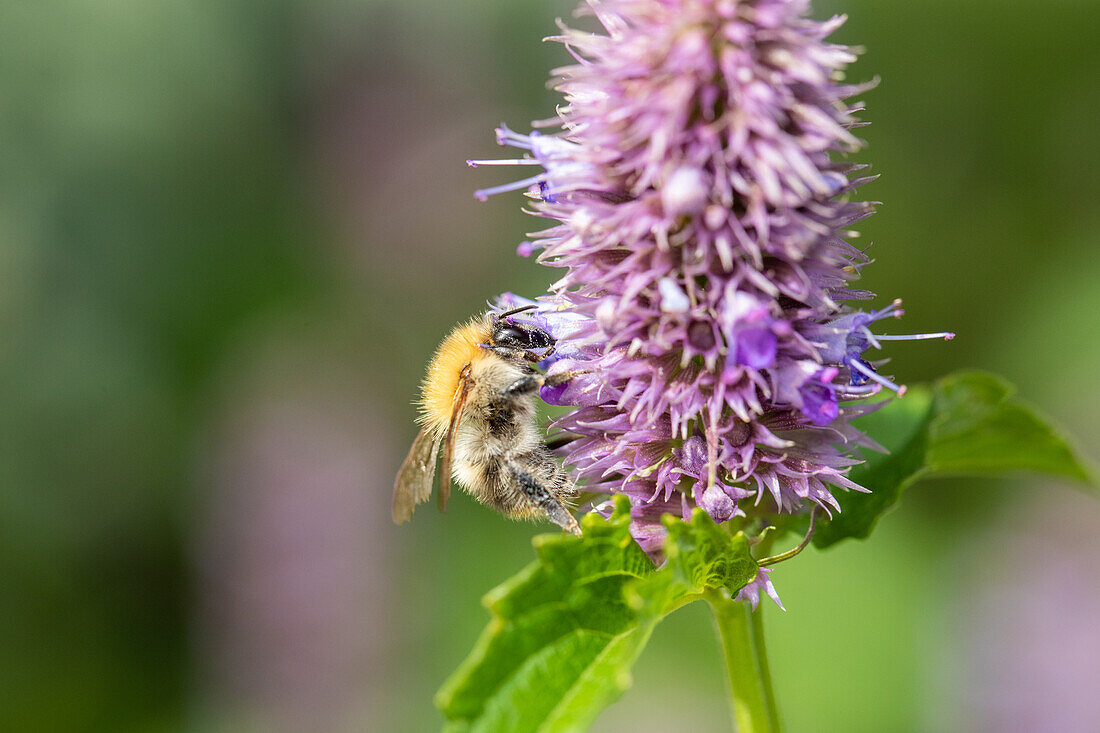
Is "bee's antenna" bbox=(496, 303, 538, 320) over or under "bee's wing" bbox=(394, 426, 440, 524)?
over

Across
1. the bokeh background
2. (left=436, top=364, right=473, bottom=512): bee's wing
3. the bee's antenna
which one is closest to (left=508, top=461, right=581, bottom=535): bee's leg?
(left=436, top=364, right=473, bottom=512): bee's wing

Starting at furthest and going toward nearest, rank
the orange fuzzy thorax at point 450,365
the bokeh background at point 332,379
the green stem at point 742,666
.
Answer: the bokeh background at point 332,379 → the orange fuzzy thorax at point 450,365 → the green stem at point 742,666

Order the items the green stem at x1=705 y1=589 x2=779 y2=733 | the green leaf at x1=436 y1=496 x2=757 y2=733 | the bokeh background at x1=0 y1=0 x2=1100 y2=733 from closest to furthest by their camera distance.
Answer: the green leaf at x1=436 y1=496 x2=757 y2=733 < the green stem at x1=705 y1=589 x2=779 y2=733 < the bokeh background at x1=0 y1=0 x2=1100 y2=733

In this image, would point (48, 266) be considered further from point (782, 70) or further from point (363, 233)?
point (782, 70)

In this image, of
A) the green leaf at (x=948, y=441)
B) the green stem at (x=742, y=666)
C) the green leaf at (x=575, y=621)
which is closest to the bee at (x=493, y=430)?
the green stem at (x=742, y=666)

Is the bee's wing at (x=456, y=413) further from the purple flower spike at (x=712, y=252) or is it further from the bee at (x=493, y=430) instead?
the purple flower spike at (x=712, y=252)

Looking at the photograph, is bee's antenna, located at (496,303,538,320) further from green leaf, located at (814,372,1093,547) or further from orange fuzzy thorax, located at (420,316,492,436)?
green leaf, located at (814,372,1093,547)
